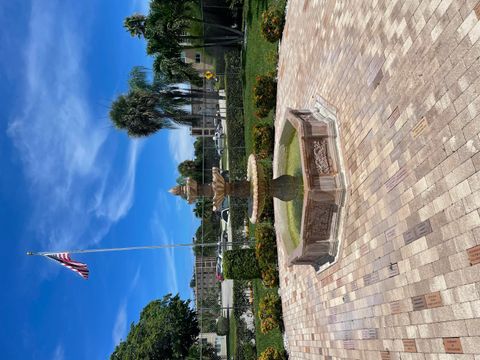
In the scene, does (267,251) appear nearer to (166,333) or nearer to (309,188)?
(309,188)

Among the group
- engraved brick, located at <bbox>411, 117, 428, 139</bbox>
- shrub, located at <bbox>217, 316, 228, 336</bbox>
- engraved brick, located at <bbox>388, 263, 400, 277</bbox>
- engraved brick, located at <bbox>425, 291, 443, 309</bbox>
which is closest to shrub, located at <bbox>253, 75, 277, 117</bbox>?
engraved brick, located at <bbox>411, 117, 428, 139</bbox>

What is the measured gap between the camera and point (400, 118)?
7328 mm

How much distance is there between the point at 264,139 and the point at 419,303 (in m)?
15.3

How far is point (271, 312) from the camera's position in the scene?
18.8 meters

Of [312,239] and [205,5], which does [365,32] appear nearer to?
[312,239]

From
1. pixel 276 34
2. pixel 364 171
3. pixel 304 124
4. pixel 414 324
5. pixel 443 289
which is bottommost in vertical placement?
pixel 414 324

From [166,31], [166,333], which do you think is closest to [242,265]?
[166,31]

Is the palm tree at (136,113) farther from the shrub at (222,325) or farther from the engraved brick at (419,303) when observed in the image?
the engraved brick at (419,303)

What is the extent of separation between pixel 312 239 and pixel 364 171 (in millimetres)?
2746

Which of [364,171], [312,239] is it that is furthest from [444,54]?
[312,239]

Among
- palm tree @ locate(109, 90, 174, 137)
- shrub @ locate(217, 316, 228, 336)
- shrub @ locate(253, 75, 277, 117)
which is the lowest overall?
shrub @ locate(217, 316, 228, 336)

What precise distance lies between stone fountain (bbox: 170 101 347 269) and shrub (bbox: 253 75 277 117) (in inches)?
323

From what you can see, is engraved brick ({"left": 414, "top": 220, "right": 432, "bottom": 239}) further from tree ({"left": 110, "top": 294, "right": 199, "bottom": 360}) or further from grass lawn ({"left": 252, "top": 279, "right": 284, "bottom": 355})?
tree ({"left": 110, "top": 294, "right": 199, "bottom": 360})

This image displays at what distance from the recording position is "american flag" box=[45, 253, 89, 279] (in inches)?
762
